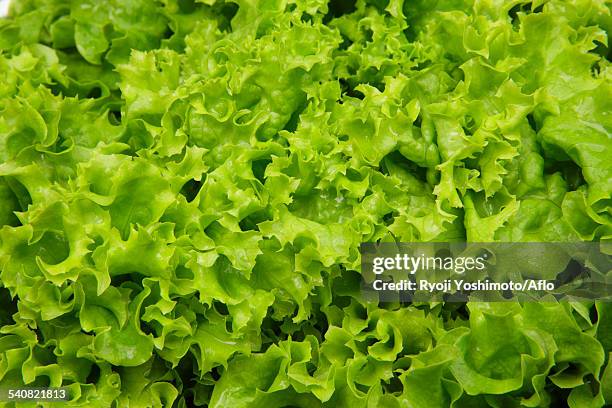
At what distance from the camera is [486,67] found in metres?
1.89

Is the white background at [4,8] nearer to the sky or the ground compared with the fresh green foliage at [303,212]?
nearer to the sky

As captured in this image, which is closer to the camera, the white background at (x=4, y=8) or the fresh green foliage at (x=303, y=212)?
the fresh green foliage at (x=303, y=212)

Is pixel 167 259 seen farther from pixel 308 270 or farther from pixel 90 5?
pixel 90 5

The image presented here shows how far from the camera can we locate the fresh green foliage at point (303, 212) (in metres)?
1.72

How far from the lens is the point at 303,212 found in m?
1.90

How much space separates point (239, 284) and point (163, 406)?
34cm

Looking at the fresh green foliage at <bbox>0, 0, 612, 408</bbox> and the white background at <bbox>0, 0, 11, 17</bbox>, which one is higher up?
the white background at <bbox>0, 0, 11, 17</bbox>

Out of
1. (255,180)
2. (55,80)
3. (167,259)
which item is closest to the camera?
(167,259)

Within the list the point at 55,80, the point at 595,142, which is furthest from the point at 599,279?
the point at 55,80

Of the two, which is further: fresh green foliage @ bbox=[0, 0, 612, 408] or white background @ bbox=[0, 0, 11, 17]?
white background @ bbox=[0, 0, 11, 17]

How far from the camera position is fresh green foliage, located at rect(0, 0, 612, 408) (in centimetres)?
172

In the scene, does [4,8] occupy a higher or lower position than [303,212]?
higher

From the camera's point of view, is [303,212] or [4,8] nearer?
[303,212]

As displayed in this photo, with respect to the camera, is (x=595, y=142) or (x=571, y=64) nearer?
(x=595, y=142)
